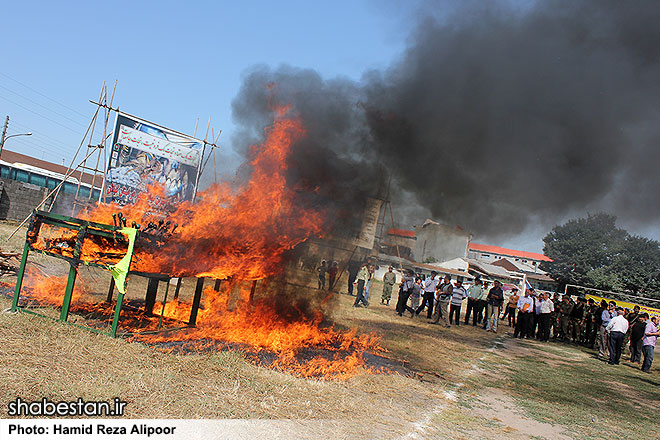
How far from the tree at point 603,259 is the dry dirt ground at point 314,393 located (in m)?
34.6

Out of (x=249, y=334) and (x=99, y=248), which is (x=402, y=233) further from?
(x=99, y=248)

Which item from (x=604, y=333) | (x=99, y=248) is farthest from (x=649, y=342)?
(x=99, y=248)

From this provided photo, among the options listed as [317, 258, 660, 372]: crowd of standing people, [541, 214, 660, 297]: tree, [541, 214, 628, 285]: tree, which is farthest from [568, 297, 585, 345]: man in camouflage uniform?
[541, 214, 628, 285]: tree

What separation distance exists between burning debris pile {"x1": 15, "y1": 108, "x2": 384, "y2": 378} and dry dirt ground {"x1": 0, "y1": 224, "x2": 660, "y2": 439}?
0.66 m

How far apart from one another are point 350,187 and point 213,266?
14.1 feet

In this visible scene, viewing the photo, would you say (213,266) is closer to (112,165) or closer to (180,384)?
(180,384)

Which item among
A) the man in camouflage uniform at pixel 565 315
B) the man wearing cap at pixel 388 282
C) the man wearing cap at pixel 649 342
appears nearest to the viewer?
the man wearing cap at pixel 649 342

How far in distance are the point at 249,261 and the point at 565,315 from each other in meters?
14.9

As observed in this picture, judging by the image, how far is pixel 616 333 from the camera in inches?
522

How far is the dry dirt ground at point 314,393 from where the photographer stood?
14.1 feet

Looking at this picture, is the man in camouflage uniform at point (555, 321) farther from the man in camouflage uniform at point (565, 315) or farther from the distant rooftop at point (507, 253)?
the distant rooftop at point (507, 253)

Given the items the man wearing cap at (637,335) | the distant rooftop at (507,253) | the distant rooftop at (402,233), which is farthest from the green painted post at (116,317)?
the distant rooftop at (507,253)

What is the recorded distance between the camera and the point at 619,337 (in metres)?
13.2

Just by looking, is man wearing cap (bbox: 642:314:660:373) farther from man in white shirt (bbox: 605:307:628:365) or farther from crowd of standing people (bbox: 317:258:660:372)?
crowd of standing people (bbox: 317:258:660:372)
